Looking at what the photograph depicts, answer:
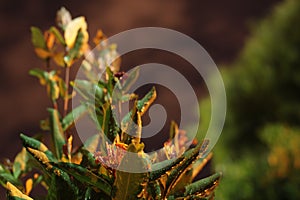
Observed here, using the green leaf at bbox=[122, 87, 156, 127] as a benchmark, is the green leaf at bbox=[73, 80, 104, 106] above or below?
above

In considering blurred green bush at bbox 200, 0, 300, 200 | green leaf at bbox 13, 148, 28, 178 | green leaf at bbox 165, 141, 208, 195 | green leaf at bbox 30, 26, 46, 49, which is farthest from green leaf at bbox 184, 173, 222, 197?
blurred green bush at bbox 200, 0, 300, 200

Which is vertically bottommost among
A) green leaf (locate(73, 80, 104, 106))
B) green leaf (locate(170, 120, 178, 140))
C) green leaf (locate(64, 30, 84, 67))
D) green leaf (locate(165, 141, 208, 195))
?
green leaf (locate(165, 141, 208, 195))

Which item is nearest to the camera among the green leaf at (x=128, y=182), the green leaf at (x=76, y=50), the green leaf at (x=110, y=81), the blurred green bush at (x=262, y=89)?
the green leaf at (x=128, y=182)

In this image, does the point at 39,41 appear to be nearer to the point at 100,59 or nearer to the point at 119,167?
the point at 100,59

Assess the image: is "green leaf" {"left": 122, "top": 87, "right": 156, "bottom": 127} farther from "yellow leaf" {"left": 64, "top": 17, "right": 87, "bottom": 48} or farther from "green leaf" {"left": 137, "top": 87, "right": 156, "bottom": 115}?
"yellow leaf" {"left": 64, "top": 17, "right": 87, "bottom": 48}

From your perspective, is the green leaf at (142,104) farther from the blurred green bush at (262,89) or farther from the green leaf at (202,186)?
the blurred green bush at (262,89)

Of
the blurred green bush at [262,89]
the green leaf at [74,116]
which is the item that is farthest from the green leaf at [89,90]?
the blurred green bush at [262,89]

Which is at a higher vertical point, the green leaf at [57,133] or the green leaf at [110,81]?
the green leaf at [110,81]
